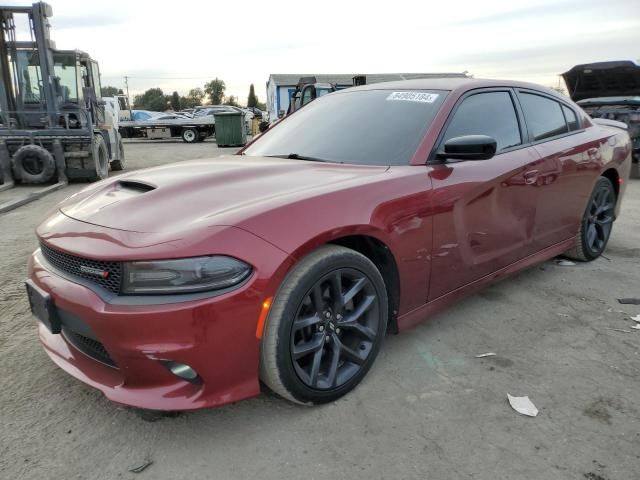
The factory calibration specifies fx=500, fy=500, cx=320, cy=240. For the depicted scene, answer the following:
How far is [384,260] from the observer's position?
2.60m

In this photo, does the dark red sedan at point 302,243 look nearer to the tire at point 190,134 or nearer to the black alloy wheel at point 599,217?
the black alloy wheel at point 599,217

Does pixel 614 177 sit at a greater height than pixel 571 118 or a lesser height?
lesser

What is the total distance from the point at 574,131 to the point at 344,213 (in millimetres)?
2675

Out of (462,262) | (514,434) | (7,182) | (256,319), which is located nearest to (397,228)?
(462,262)

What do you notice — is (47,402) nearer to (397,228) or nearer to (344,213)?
(344,213)

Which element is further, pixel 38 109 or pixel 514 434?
pixel 38 109

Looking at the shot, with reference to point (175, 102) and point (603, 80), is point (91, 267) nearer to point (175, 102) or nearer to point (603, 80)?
point (603, 80)

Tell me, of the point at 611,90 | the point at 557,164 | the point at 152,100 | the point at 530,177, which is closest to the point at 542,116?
the point at 557,164

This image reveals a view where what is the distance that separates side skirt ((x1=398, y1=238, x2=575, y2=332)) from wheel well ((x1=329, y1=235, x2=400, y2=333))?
8cm

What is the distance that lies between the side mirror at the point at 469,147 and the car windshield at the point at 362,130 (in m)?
0.21

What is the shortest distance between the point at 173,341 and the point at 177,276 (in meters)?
0.25

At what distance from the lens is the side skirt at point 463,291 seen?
9.06ft

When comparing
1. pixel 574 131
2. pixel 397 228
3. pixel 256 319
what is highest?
pixel 574 131

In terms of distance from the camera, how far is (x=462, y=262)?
292 centimetres
